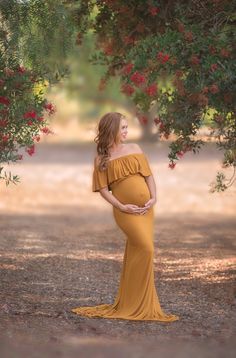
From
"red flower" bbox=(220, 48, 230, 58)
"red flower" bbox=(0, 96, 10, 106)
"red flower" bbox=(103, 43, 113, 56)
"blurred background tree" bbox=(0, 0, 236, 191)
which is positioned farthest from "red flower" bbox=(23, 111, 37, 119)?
"red flower" bbox=(103, 43, 113, 56)

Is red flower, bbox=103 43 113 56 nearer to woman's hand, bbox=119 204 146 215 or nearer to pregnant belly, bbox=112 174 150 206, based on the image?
pregnant belly, bbox=112 174 150 206

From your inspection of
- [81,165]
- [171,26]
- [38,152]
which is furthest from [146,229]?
[38,152]

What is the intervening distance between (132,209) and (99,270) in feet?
11.3

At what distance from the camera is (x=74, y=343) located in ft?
22.6

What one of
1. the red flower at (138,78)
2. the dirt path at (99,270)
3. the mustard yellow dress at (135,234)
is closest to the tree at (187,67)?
the red flower at (138,78)

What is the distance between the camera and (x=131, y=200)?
7.70 m

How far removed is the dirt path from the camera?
7.01 m

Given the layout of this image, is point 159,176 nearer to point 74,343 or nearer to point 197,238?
point 197,238

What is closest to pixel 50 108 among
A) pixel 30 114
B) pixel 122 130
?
pixel 30 114

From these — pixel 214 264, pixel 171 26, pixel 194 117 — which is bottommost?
pixel 214 264

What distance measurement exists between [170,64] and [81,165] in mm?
18787

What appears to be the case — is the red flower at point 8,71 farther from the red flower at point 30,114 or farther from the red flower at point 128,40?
the red flower at point 128,40

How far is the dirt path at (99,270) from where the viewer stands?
7.01 meters

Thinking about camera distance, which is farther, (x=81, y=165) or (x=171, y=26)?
(x=81, y=165)
